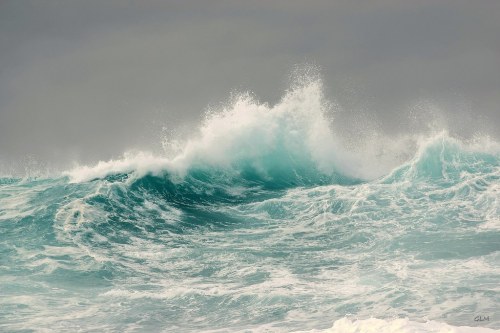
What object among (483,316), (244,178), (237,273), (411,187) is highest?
(244,178)

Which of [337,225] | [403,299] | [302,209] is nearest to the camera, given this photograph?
[403,299]

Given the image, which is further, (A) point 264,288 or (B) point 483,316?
(A) point 264,288

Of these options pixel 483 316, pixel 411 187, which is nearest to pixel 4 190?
pixel 411 187

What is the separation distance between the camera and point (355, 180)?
3572 cm

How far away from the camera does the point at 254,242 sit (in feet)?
72.3

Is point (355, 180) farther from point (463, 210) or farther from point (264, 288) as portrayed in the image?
point (264, 288)

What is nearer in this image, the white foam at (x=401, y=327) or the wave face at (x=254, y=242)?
the white foam at (x=401, y=327)

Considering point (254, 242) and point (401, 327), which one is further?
point (254, 242)

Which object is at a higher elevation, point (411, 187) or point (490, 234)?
point (411, 187)

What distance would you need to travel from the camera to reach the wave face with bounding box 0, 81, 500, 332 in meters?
14.6

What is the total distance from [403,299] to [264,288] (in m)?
3.88

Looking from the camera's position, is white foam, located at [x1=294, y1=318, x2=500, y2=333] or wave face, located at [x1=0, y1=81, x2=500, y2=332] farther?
wave face, located at [x1=0, y1=81, x2=500, y2=332]

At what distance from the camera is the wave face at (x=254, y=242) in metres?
14.6

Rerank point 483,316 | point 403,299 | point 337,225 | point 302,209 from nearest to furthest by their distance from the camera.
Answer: point 483,316, point 403,299, point 337,225, point 302,209
